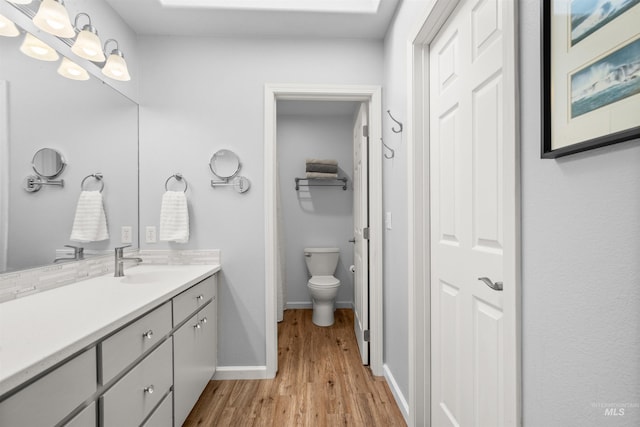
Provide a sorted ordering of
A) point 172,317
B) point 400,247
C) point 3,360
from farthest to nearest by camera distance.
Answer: point 400,247 < point 172,317 < point 3,360

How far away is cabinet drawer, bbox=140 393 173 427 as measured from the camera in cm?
121

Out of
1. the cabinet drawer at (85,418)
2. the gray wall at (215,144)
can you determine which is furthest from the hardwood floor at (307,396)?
the cabinet drawer at (85,418)

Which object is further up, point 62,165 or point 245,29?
point 245,29

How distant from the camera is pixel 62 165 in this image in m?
1.47

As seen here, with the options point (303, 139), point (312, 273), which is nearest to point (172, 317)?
point (312, 273)

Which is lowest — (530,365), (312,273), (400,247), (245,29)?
(312,273)

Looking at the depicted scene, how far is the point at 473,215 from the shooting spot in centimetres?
109

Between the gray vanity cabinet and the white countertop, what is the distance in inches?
5.0

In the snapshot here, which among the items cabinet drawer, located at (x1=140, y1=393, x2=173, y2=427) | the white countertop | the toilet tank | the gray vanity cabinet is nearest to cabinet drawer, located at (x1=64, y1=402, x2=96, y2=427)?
the white countertop

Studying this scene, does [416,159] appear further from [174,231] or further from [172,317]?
[174,231]

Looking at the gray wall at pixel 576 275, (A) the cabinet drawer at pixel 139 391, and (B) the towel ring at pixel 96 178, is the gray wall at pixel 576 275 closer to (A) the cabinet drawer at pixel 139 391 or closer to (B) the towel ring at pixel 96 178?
(A) the cabinet drawer at pixel 139 391

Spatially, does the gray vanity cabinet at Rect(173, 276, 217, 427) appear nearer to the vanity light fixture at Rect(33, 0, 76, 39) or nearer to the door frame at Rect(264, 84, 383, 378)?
the door frame at Rect(264, 84, 383, 378)

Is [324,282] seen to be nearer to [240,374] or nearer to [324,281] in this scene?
[324,281]

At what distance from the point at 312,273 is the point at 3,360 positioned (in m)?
2.79
